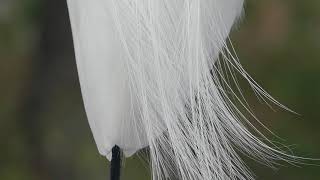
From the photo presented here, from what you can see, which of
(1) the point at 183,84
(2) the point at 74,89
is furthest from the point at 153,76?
(2) the point at 74,89

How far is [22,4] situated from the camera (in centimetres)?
103

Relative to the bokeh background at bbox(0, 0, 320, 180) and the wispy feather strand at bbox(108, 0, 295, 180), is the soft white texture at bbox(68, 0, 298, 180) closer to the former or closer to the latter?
the wispy feather strand at bbox(108, 0, 295, 180)

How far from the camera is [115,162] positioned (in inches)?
21.6

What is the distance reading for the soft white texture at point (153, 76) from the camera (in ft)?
1.60

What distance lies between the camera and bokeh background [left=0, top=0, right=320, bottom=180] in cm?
102

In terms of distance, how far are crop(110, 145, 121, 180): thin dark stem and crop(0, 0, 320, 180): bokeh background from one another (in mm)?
435

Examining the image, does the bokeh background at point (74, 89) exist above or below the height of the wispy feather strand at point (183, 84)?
below

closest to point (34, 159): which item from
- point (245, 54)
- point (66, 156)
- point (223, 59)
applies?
point (66, 156)

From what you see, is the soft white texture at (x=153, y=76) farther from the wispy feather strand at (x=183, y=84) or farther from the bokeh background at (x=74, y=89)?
the bokeh background at (x=74, y=89)

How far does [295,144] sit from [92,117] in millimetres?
566

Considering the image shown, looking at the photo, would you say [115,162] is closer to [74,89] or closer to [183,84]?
[183,84]

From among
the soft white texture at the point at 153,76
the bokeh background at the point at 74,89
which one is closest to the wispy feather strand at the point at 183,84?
the soft white texture at the point at 153,76

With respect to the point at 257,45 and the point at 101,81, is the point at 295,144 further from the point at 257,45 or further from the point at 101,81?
the point at 101,81

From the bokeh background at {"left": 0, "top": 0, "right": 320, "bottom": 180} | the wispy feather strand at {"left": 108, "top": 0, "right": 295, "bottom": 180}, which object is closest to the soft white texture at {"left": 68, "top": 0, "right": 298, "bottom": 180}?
the wispy feather strand at {"left": 108, "top": 0, "right": 295, "bottom": 180}
